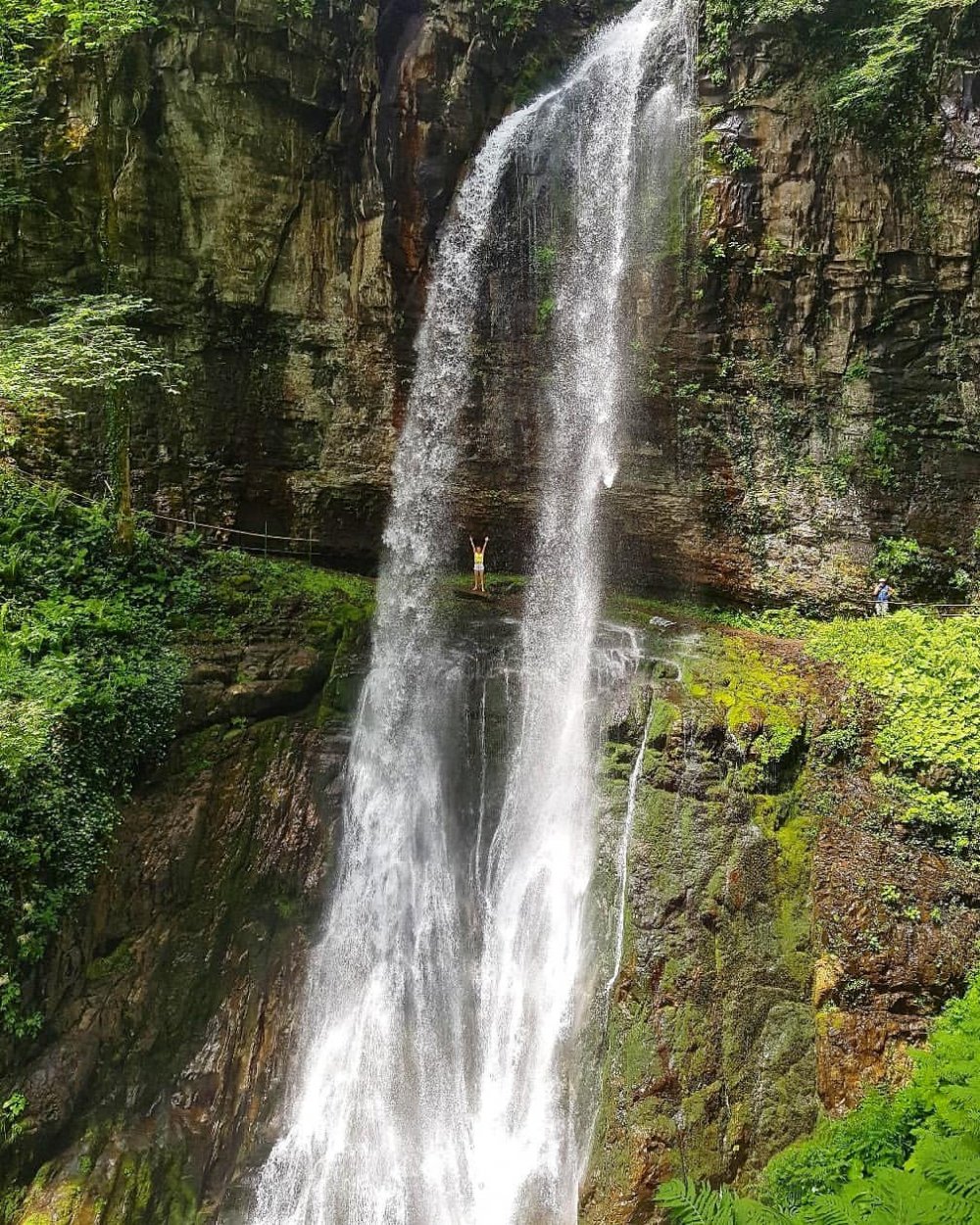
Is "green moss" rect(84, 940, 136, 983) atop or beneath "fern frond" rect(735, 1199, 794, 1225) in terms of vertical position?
beneath

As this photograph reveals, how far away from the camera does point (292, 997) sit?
324 inches

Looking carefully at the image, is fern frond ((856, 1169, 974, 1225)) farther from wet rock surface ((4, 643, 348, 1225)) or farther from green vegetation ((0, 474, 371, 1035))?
green vegetation ((0, 474, 371, 1035))

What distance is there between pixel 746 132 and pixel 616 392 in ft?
15.6

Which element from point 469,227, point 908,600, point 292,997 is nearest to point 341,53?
point 469,227

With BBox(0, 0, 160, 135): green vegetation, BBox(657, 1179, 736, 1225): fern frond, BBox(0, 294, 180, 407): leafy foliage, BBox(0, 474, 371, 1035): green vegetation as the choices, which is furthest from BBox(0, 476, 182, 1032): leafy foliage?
BBox(657, 1179, 736, 1225): fern frond

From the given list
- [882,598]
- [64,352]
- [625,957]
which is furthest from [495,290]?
[625,957]

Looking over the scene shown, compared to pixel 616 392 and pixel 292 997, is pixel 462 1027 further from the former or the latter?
pixel 616 392

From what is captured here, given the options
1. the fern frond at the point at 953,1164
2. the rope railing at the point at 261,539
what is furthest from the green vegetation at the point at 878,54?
the fern frond at the point at 953,1164

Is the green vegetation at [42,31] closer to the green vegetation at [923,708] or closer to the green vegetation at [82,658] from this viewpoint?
the green vegetation at [82,658]

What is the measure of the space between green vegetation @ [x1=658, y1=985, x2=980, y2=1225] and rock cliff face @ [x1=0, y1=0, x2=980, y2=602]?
7.97 meters

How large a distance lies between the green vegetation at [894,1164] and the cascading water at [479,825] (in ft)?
6.65

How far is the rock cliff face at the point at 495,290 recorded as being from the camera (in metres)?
11.9

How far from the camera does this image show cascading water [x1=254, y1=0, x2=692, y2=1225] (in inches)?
288

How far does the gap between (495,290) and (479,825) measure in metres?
9.51
